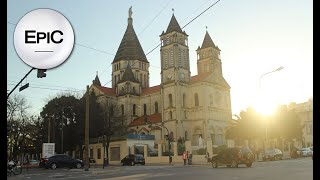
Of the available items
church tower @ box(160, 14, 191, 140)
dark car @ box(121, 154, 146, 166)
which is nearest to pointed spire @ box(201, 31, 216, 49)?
church tower @ box(160, 14, 191, 140)

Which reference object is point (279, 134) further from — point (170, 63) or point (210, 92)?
point (170, 63)

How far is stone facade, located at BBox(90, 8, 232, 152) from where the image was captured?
7500cm

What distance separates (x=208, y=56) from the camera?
91312 mm

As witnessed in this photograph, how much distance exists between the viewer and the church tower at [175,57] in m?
77.0

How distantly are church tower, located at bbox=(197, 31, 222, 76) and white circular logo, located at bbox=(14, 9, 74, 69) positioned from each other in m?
86.9

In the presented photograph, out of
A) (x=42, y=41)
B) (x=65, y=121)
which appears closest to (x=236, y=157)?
(x=42, y=41)

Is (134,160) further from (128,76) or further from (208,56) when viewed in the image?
(208,56)

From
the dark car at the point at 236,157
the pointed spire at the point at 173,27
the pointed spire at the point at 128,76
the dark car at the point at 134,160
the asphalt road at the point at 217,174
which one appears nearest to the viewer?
the asphalt road at the point at 217,174

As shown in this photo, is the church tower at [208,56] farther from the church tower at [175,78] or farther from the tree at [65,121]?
the tree at [65,121]

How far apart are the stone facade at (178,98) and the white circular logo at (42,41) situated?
6689 cm

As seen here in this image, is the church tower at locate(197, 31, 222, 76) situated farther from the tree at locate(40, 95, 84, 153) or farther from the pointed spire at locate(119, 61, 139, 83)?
the tree at locate(40, 95, 84, 153)

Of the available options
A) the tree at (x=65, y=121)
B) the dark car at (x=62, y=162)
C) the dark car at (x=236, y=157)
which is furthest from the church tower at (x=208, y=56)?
the dark car at (x=236, y=157)

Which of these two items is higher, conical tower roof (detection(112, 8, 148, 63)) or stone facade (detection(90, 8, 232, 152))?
conical tower roof (detection(112, 8, 148, 63))

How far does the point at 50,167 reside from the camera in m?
38.1
